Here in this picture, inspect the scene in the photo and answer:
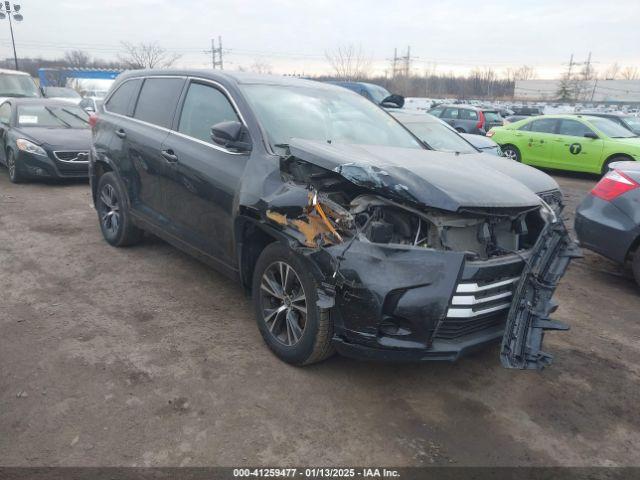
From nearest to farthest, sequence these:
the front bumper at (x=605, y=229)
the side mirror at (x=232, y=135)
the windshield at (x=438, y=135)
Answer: the side mirror at (x=232, y=135), the front bumper at (x=605, y=229), the windshield at (x=438, y=135)

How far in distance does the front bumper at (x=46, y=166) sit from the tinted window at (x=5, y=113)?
1328mm

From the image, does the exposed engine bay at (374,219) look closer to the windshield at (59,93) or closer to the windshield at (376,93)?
the windshield at (376,93)

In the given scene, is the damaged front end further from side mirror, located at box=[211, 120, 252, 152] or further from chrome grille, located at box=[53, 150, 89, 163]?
chrome grille, located at box=[53, 150, 89, 163]

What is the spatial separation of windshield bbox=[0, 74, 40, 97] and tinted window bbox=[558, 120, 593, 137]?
1417 cm

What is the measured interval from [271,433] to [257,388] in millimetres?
427

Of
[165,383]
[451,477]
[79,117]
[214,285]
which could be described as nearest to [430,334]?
[451,477]

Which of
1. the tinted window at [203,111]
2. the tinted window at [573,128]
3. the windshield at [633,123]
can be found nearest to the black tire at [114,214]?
the tinted window at [203,111]

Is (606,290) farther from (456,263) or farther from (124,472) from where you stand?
(124,472)

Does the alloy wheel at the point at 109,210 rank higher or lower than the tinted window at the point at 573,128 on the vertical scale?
lower

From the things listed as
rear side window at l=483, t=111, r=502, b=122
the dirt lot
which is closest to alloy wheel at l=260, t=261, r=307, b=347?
the dirt lot

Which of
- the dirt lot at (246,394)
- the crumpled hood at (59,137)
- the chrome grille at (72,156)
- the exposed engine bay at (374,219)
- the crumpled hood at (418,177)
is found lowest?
the dirt lot at (246,394)

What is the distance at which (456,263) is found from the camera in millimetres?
2637

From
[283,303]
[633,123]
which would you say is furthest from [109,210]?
[633,123]

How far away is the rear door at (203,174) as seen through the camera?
3631 mm
